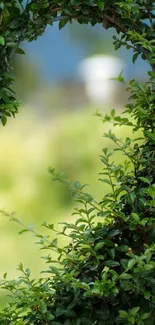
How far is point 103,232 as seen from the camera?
5.08ft

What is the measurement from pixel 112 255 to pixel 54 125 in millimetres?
1934

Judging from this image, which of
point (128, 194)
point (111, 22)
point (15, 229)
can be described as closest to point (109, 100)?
point (15, 229)

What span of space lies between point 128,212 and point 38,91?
196 centimetres

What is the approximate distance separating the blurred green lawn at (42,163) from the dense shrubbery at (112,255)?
1.54 metres

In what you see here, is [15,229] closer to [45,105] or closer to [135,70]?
[45,105]

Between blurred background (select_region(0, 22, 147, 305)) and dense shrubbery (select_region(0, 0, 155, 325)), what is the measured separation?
154cm

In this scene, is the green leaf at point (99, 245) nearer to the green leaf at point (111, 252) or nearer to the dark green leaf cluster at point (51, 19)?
the green leaf at point (111, 252)

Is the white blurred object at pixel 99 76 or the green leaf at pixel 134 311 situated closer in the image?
the green leaf at pixel 134 311

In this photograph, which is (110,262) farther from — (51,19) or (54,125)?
(54,125)

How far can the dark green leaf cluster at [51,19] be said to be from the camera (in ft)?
5.37

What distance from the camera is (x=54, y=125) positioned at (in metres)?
3.35

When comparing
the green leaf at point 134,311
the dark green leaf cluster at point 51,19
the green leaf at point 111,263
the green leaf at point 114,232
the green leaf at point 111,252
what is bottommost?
the green leaf at point 134,311

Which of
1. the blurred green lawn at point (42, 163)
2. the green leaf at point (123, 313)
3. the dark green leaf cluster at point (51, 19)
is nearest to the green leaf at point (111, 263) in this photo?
the green leaf at point (123, 313)

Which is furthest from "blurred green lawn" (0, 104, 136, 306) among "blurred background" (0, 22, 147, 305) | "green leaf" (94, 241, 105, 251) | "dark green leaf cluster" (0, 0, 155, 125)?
"green leaf" (94, 241, 105, 251)
